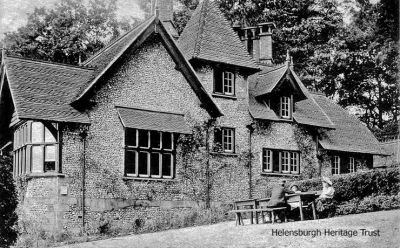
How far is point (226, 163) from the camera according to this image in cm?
2675

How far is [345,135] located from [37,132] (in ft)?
59.1

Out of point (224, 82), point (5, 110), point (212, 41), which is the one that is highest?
point (212, 41)

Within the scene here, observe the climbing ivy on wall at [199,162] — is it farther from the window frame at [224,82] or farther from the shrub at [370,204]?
the shrub at [370,204]

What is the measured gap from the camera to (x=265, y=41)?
1379 inches

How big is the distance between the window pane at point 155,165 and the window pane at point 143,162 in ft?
0.74

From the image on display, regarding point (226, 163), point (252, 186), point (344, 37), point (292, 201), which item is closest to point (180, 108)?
point (226, 163)

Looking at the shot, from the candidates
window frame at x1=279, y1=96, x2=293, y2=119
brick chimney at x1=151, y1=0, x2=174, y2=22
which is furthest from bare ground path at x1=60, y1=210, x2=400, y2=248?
brick chimney at x1=151, y1=0, x2=174, y2=22

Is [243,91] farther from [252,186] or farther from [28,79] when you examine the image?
[28,79]

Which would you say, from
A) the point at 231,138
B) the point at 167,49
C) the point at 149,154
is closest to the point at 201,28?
the point at 167,49

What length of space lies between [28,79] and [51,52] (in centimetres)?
1932

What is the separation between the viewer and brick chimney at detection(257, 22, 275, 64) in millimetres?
34719

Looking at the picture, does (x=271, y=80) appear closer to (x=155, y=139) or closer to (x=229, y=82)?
Answer: (x=229, y=82)

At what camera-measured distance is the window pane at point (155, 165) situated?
23.8 meters

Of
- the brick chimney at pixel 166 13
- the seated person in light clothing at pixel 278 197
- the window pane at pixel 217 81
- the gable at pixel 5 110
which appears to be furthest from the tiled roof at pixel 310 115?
the gable at pixel 5 110
